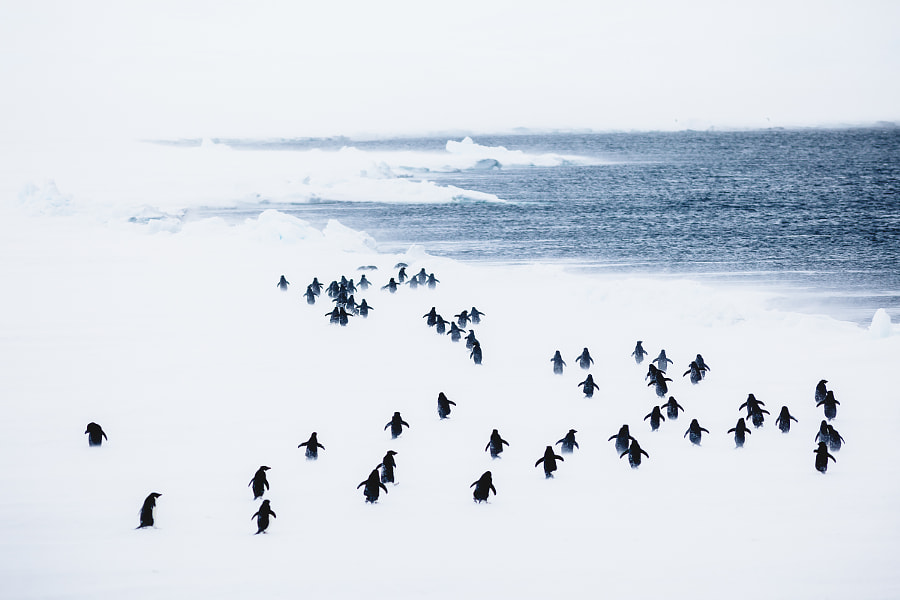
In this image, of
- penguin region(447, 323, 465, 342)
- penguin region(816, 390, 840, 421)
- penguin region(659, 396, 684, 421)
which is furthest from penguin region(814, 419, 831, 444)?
penguin region(447, 323, 465, 342)

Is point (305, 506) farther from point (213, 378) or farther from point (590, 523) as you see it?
point (213, 378)

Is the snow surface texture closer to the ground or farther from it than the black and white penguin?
closer to the ground

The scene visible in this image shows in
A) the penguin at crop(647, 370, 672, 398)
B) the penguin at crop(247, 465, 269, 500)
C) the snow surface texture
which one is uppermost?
the penguin at crop(647, 370, 672, 398)

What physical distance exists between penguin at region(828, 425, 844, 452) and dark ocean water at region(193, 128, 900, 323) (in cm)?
1207

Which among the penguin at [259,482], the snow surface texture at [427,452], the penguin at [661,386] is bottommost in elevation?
the snow surface texture at [427,452]

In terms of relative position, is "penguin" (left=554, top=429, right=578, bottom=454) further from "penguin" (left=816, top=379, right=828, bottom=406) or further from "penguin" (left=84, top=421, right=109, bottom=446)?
"penguin" (left=84, top=421, right=109, bottom=446)

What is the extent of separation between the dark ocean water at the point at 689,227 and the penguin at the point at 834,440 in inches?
475

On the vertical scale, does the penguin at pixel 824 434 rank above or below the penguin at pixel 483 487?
above

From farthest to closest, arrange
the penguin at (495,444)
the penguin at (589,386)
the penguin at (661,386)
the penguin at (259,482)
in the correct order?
the penguin at (589,386) < the penguin at (661,386) < the penguin at (495,444) < the penguin at (259,482)

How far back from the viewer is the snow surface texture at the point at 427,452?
29.7ft

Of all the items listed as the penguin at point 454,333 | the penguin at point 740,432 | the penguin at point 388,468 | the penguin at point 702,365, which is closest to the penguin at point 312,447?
the penguin at point 388,468

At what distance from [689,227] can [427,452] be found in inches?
1451

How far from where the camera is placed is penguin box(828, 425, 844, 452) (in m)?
12.1

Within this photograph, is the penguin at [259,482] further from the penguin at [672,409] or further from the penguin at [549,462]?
the penguin at [672,409]
